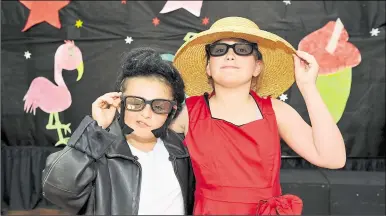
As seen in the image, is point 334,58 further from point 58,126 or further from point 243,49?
point 58,126

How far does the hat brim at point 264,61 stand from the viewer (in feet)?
5.30

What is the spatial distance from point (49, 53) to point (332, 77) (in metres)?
2.70

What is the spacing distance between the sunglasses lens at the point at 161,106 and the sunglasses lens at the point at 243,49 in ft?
1.19

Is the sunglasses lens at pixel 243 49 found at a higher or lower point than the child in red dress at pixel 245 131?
higher

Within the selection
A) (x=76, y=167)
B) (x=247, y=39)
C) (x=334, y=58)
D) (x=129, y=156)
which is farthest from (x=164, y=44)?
(x=76, y=167)

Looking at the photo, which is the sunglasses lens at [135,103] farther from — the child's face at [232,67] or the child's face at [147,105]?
the child's face at [232,67]

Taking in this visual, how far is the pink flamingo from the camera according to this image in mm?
3730

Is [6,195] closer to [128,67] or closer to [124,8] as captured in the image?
[124,8]

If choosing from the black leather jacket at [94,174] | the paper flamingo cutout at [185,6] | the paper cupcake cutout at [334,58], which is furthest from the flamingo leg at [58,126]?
the black leather jacket at [94,174]

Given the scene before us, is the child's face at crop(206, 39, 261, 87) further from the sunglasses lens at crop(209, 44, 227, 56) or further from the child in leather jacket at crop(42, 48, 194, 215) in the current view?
the child in leather jacket at crop(42, 48, 194, 215)

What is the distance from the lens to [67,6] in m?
3.72

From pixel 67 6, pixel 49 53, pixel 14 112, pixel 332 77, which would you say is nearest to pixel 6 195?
pixel 14 112

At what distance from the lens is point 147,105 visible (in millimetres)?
1423

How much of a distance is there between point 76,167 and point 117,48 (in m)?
2.54
